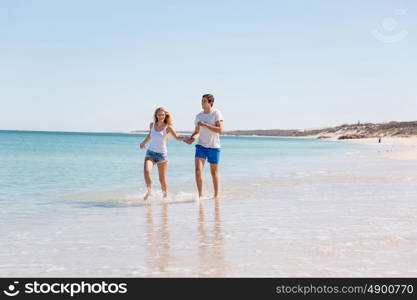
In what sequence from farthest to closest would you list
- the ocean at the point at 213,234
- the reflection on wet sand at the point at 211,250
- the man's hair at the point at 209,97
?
the man's hair at the point at 209,97 → the ocean at the point at 213,234 → the reflection on wet sand at the point at 211,250

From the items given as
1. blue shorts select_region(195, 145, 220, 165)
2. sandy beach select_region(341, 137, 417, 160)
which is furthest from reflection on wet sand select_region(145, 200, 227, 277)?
sandy beach select_region(341, 137, 417, 160)

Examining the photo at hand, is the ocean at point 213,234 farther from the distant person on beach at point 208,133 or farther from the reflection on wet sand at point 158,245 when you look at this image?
the distant person on beach at point 208,133

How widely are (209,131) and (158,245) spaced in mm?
4351

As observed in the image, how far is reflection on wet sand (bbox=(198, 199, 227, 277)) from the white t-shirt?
2.58 metres

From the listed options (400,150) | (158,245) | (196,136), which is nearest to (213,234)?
(158,245)

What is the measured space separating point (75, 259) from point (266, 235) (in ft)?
7.32

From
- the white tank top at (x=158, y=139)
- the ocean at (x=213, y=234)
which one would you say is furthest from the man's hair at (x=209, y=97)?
the ocean at (x=213, y=234)

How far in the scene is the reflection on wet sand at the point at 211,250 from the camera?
172 inches

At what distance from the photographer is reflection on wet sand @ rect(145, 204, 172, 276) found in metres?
4.55

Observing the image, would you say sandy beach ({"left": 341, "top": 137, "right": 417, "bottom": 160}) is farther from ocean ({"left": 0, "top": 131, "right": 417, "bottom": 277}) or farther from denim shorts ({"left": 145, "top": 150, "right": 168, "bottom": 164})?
denim shorts ({"left": 145, "top": 150, "right": 168, "bottom": 164})

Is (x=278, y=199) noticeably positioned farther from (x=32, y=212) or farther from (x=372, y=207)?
(x=32, y=212)

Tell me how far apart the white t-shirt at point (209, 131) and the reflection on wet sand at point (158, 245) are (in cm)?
245

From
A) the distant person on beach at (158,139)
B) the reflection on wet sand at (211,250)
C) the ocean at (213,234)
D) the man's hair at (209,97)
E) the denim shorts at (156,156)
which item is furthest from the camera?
the denim shorts at (156,156)

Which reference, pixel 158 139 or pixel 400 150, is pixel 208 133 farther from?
pixel 400 150
